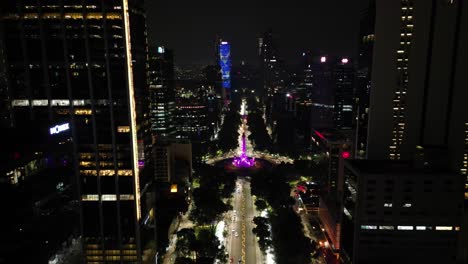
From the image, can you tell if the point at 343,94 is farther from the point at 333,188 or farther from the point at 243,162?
the point at 333,188

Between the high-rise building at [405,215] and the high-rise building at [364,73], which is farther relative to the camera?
the high-rise building at [364,73]

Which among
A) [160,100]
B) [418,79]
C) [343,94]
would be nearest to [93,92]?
[418,79]

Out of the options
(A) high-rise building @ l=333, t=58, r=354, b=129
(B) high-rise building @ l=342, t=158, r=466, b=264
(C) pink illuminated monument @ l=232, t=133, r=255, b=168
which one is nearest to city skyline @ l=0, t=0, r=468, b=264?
(B) high-rise building @ l=342, t=158, r=466, b=264

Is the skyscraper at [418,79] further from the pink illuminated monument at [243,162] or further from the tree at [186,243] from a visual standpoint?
the pink illuminated monument at [243,162]

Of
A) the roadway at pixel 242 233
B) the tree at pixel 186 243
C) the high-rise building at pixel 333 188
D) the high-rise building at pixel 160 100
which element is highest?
the high-rise building at pixel 160 100

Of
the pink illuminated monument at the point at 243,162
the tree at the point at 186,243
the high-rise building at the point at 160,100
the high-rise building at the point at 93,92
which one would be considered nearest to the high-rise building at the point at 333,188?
the tree at the point at 186,243

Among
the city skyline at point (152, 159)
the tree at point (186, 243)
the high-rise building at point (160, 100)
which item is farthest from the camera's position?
the high-rise building at point (160, 100)

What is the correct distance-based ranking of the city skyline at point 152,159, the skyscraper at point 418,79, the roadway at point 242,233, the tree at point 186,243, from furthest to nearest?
1. the roadway at point 242,233
2. the skyscraper at point 418,79
3. the tree at point 186,243
4. the city skyline at point 152,159
